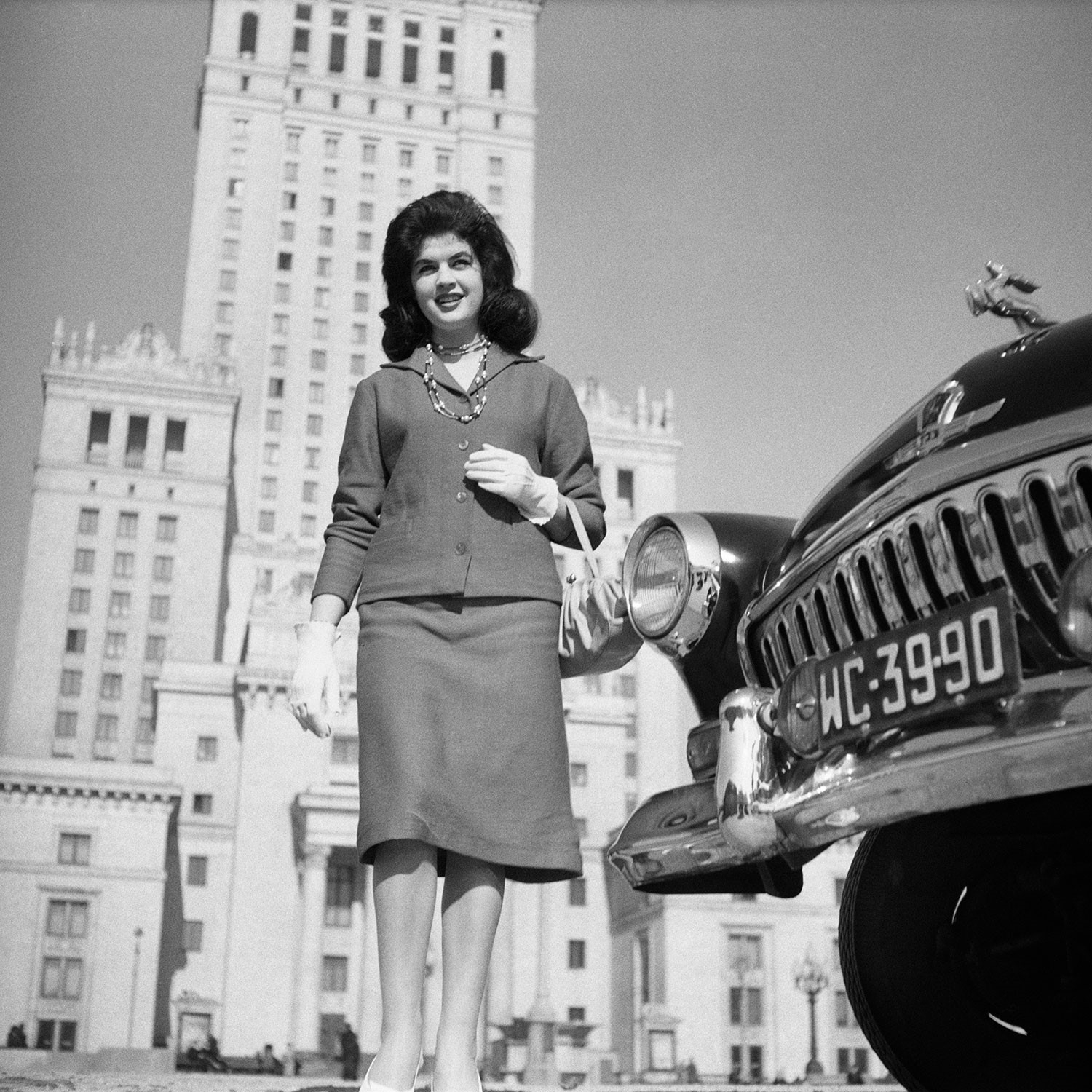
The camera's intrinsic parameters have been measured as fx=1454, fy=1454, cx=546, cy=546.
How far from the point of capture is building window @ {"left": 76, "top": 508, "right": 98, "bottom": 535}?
55062mm

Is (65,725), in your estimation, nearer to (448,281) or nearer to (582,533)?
(448,281)

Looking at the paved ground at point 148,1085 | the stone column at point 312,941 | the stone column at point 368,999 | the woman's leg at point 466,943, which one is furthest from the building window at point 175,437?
the woman's leg at point 466,943

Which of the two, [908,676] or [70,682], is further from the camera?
[70,682]

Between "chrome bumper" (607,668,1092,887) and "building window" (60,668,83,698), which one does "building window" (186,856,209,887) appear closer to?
"building window" (60,668,83,698)

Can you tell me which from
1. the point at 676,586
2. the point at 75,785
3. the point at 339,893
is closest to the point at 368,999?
the point at 339,893

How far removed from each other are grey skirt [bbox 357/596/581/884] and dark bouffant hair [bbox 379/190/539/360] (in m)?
0.64

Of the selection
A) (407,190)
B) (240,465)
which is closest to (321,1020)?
(240,465)

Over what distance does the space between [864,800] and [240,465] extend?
5832 centimetres

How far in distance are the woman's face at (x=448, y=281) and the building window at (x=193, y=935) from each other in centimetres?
4485

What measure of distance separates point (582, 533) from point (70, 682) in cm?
5460

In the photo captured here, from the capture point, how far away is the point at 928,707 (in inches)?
82.4

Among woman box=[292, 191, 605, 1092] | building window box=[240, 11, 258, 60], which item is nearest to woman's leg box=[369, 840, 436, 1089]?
woman box=[292, 191, 605, 1092]

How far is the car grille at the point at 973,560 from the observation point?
2.05m

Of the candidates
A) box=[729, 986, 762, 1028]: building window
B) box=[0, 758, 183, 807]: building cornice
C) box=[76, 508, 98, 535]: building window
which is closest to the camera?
box=[0, 758, 183, 807]: building cornice
